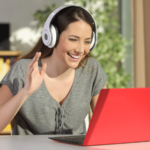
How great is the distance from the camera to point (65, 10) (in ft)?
4.08

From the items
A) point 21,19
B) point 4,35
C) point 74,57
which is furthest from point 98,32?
point 74,57

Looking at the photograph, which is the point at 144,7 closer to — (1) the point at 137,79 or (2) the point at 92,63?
(1) the point at 137,79

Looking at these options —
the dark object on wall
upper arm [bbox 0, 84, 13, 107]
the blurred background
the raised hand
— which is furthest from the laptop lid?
the dark object on wall

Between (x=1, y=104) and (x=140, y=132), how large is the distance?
683 mm

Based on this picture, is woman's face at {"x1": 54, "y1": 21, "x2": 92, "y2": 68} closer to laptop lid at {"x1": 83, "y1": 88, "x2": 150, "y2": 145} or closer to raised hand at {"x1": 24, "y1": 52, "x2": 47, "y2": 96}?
raised hand at {"x1": 24, "y1": 52, "x2": 47, "y2": 96}

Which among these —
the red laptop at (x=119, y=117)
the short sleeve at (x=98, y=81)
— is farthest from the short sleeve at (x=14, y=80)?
the red laptop at (x=119, y=117)

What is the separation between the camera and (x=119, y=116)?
0.73 m

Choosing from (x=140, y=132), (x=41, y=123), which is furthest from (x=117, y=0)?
(x=140, y=132)

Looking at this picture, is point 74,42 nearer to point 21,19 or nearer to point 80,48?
point 80,48

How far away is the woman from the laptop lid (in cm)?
50

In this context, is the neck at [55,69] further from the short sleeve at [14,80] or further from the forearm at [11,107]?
the forearm at [11,107]

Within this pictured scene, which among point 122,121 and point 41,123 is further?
point 41,123

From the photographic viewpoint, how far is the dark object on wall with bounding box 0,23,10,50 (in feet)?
11.3

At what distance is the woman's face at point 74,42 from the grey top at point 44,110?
0.20 metres
